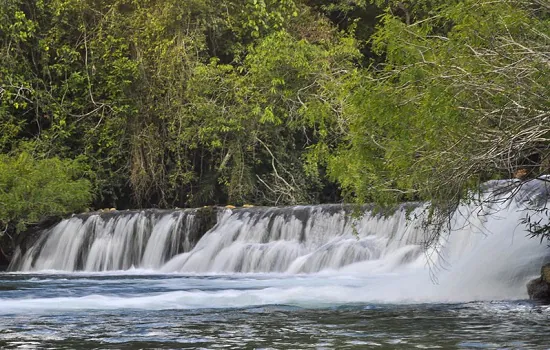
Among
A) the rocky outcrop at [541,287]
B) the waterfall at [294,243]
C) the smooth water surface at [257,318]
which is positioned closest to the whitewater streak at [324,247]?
the waterfall at [294,243]

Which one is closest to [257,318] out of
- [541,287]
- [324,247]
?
[541,287]

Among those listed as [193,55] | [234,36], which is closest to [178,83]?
[193,55]

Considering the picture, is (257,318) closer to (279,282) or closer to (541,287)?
(541,287)

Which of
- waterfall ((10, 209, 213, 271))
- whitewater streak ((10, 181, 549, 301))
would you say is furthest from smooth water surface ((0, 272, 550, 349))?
waterfall ((10, 209, 213, 271))

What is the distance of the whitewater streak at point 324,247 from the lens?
524 inches

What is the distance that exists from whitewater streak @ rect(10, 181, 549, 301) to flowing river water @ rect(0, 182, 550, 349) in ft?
0.09

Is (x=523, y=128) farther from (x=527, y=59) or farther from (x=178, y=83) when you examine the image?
(x=178, y=83)

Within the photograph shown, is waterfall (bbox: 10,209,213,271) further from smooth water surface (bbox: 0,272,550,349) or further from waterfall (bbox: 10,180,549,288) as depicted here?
smooth water surface (bbox: 0,272,550,349)

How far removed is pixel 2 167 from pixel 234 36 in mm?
7130

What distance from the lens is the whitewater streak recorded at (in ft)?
43.7

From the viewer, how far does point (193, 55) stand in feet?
79.7

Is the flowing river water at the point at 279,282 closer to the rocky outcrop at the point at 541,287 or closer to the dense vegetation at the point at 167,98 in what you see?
the rocky outcrop at the point at 541,287

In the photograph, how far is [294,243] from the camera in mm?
18656

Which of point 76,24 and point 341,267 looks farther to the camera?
point 76,24
